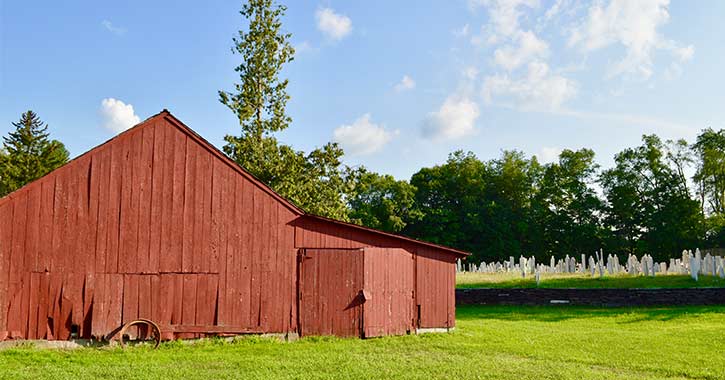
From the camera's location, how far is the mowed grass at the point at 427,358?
11.4 m

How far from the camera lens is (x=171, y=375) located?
11141mm

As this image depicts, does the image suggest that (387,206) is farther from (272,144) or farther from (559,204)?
(272,144)

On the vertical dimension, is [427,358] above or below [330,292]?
below

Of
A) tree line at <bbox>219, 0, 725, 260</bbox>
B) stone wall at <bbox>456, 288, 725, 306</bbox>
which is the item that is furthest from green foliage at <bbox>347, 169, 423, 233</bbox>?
stone wall at <bbox>456, 288, 725, 306</bbox>

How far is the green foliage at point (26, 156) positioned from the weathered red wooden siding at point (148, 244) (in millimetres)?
41751

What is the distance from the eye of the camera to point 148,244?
15273 millimetres

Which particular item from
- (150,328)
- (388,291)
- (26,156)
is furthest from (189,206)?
(26,156)

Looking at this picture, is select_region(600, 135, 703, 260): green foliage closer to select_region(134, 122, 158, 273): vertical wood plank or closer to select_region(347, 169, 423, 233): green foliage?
select_region(347, 169, 423, 233): green foliage

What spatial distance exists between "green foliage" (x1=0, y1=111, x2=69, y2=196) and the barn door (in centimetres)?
4385

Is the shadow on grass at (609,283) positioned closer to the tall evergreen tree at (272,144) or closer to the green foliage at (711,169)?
the tall evergreen tree at (272,144)

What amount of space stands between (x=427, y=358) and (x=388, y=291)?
3621 mm

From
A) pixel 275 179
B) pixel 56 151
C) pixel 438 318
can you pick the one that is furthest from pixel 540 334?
pixel 56 151

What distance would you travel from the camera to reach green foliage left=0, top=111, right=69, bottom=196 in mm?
51719

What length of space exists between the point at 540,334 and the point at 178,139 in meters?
11.2
